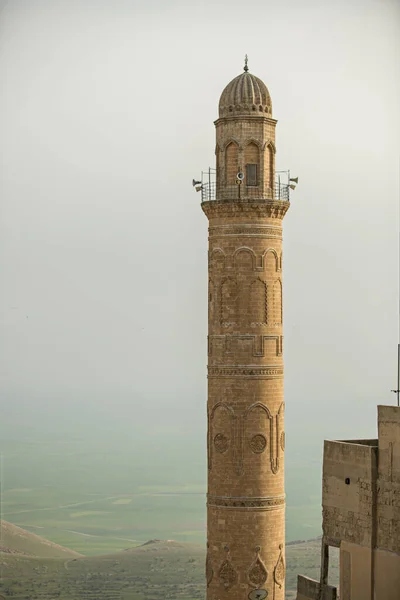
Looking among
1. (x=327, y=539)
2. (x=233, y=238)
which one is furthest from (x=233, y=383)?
(x=327, y=539)

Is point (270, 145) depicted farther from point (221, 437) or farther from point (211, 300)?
point (221, 437)

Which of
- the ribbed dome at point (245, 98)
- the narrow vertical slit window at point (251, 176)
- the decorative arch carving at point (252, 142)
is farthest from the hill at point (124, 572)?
the ribbed dome at point (245, 98)

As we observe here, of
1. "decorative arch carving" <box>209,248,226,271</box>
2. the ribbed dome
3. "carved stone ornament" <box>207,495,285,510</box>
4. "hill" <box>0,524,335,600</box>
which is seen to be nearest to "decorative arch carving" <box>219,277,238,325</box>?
"decorative arch carving" <box>209,248,226,271</box>

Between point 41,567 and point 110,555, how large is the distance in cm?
269

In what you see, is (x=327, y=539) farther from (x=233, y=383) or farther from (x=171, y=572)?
(x=171, y=572)

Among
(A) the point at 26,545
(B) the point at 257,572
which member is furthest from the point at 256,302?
(A) the point at 26,545

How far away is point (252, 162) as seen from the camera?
99.4 ft

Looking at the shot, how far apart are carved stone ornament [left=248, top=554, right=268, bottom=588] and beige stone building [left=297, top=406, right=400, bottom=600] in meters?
3.98

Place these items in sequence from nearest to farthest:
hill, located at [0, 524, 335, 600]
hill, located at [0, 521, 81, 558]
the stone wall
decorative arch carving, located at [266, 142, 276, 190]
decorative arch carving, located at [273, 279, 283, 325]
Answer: the stone wall
decorative arch carving, located at [273, 279, 283, 325]
decorative arch carving, located at [266, 142, 276, 190]
hill, located at [0, 524, 335, 600]
hill, located at [0, 521, 81, 558]

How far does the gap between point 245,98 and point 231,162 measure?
1.32 metres

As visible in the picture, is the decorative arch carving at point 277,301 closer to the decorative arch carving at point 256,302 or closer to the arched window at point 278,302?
the arched window at point 278,302

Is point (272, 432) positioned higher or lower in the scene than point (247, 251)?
lower

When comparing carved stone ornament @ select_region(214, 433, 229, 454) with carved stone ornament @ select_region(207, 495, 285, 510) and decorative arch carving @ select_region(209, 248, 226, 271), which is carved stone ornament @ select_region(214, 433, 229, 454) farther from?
decorative arch carving @ select_region(209, 248, 226, 271)

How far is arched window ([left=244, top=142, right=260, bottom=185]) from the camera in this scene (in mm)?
30219
